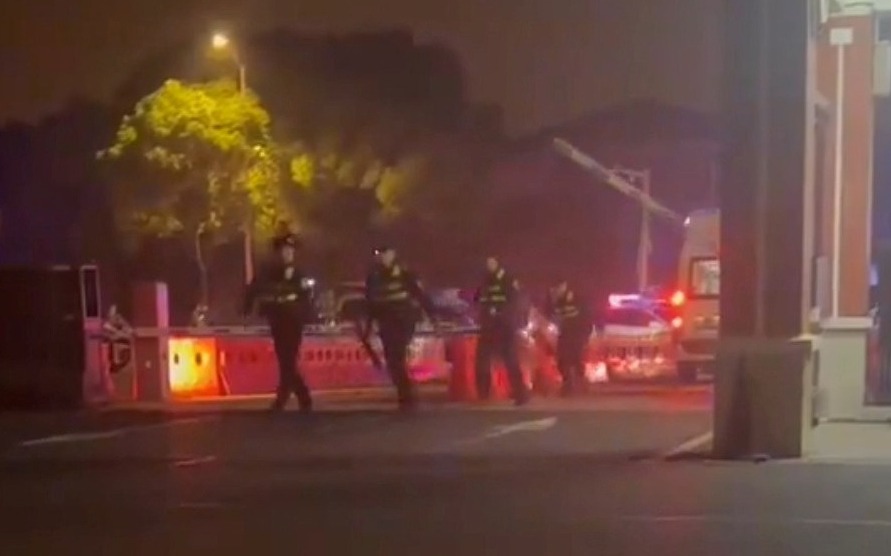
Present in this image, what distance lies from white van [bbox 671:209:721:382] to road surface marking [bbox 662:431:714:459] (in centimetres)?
1018

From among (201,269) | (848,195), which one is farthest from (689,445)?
(201,269)

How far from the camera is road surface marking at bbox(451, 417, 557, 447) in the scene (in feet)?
46.6

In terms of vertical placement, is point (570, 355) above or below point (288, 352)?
below

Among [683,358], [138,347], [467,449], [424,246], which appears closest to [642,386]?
[683,358]

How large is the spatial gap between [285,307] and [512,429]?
3.03 metres

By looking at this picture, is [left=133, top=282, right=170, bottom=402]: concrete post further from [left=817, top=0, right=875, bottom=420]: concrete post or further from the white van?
[left=817, top=0, right=875, bottom=420]: concrete post

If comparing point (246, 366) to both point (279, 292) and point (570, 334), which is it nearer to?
point (570, 334)

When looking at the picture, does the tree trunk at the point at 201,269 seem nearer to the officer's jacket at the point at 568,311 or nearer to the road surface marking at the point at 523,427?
the officer's jacket at the point at 568,311

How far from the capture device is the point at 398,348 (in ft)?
57.6

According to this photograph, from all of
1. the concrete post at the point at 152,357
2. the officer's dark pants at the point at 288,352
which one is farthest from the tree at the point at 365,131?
the officer's dark pants at the point at 288,352

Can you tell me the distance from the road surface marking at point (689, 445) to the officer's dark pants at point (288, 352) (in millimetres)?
4516

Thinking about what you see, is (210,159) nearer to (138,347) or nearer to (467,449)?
(138,347)

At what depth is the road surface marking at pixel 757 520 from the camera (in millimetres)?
9234

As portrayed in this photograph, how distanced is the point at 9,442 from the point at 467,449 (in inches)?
174
